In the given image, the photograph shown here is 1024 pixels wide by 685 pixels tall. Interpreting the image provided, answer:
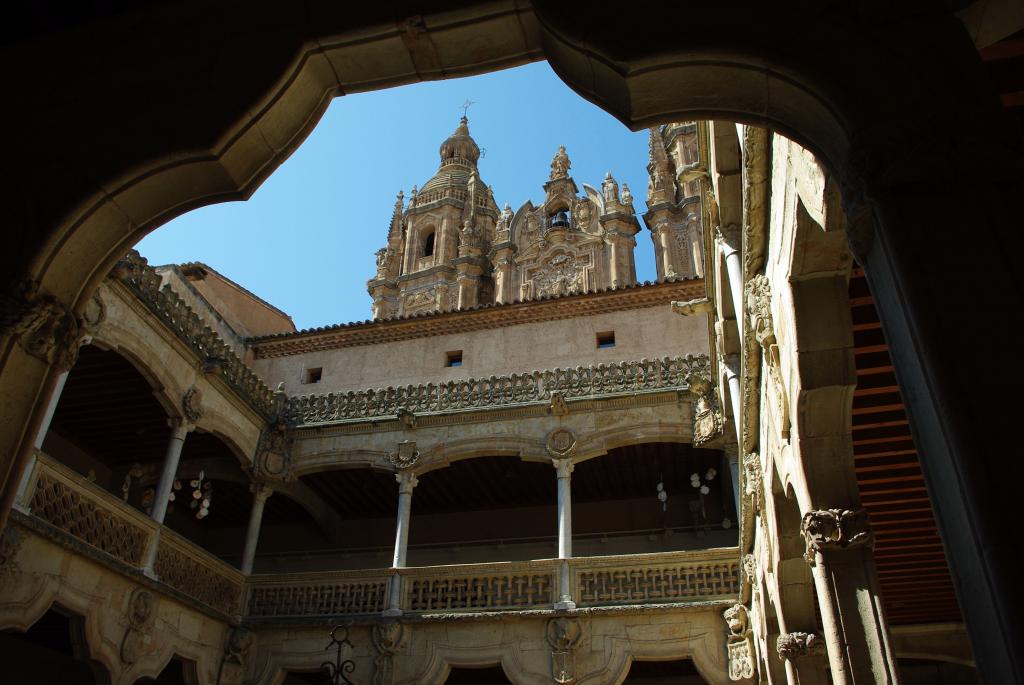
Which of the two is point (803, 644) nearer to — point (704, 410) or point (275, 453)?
point (704, 410)

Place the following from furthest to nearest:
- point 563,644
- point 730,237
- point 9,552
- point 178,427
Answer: point 178,427 → point 563,644 → point 9,552 → point 730,237

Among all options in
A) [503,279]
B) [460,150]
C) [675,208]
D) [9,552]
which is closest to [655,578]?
[9,552]

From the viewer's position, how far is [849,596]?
5770mm

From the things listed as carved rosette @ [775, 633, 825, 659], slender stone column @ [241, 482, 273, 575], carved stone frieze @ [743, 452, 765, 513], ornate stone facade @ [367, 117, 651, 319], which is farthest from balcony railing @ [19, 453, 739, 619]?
ornate stone facade @ [367, 117, 651, 319]

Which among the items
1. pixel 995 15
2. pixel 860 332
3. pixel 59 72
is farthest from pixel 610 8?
pixel 860 332

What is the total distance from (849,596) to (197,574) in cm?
1144

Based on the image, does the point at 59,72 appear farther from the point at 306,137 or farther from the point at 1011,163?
the point at 1011,163

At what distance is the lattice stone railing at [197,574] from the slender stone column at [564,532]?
5980 millimetres

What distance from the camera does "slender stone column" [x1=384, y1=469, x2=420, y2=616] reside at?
47.3ft

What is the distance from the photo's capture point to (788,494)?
7.32m

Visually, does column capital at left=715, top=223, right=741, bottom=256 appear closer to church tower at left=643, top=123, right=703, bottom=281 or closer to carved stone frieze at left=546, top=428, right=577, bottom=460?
carved stone frieze at left=546, top=428, right=577, bottom=460

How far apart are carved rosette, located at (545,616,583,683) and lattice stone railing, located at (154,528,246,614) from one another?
19.1 feet

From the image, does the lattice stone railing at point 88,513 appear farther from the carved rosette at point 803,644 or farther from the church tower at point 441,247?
the church tower at point 441,247

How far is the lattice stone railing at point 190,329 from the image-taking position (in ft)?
42.0
